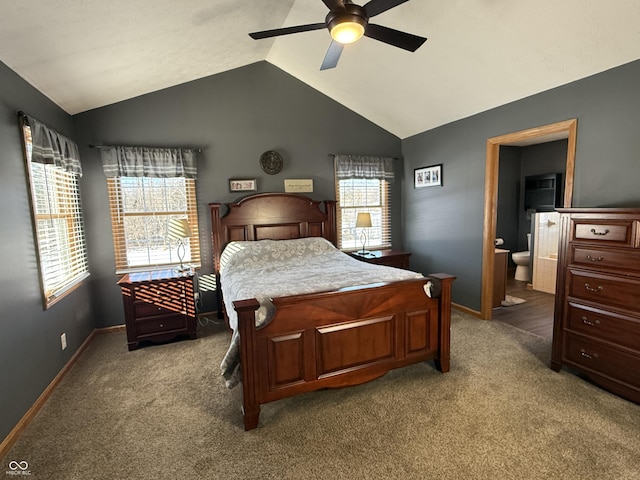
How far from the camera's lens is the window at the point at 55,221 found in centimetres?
245

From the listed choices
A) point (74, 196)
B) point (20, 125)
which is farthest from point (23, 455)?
point (74, 196)

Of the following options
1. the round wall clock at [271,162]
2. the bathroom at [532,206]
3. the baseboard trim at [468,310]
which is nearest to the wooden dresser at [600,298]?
Answer: the baseboard trim at [468,310]

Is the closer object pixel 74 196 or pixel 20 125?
pixel 20 125

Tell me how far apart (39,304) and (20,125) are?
1.36 metres

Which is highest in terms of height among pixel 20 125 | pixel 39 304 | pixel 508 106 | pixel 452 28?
pixel 452 28

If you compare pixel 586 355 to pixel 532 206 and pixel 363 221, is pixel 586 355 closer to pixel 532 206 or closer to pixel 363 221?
pixel 363 221

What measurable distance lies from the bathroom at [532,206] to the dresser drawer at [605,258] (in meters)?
2.92

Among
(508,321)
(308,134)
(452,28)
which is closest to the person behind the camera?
(452,28)

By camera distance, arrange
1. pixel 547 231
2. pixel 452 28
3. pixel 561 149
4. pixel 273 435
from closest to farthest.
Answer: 1. pixel 273 435
2. pixel 452 28
3. pixel 547 231
4. pixel 561 149

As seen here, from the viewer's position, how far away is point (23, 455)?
6.01 ft

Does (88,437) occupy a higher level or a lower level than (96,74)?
lower

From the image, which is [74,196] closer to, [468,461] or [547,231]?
[468,461]

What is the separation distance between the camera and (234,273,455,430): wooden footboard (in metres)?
2.03

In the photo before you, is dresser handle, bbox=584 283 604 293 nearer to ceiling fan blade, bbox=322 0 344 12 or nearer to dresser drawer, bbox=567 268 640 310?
dresser drawer, bbox=567 268 640 310
